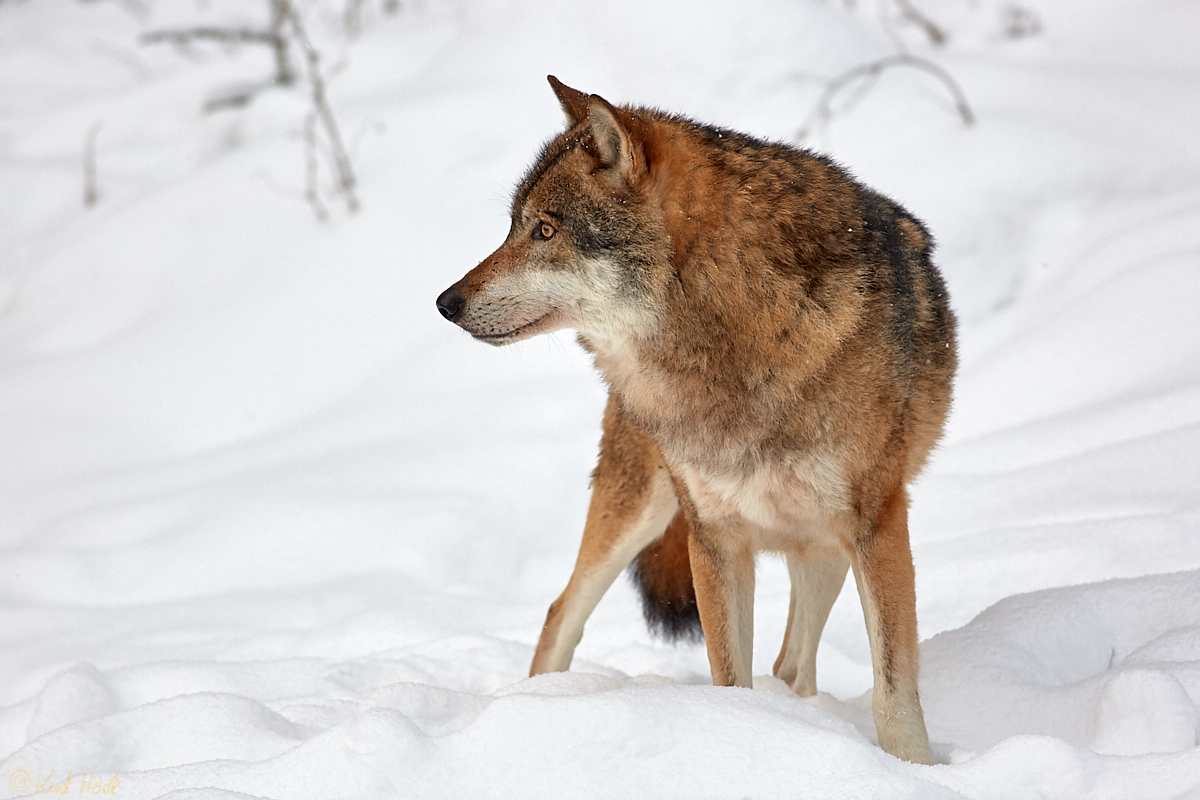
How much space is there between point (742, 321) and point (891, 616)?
2.80 ft

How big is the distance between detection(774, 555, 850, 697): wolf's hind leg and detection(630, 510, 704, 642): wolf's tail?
1.08ft

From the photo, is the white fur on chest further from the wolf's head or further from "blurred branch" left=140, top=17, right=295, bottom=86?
"blurred branch" left=140, top=17, right=295, bottom=86

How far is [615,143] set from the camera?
264cm

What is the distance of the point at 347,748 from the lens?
2.28m

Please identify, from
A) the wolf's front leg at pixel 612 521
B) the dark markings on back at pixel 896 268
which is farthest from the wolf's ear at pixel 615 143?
the wolf's front leg at pixel 612 521

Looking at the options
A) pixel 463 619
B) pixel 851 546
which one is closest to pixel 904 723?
pixel 851 546

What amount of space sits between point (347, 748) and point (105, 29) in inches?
519

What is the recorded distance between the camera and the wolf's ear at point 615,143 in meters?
2.59

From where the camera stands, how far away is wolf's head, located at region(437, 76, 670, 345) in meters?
2.67

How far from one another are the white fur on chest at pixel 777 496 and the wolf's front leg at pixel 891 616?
124 millimetres

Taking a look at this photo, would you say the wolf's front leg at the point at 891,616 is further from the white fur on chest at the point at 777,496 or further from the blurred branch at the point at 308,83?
the blurred branch at the point at 308,83

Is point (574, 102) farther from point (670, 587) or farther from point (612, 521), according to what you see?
point (670, 587)

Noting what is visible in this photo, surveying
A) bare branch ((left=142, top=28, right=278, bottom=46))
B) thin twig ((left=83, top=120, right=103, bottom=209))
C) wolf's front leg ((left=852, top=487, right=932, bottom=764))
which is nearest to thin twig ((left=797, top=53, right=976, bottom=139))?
wolf's front leg ((left=852, top=487, right=932, bottom=764))

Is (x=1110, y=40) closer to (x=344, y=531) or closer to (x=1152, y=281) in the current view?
(x=1152, y=281)
